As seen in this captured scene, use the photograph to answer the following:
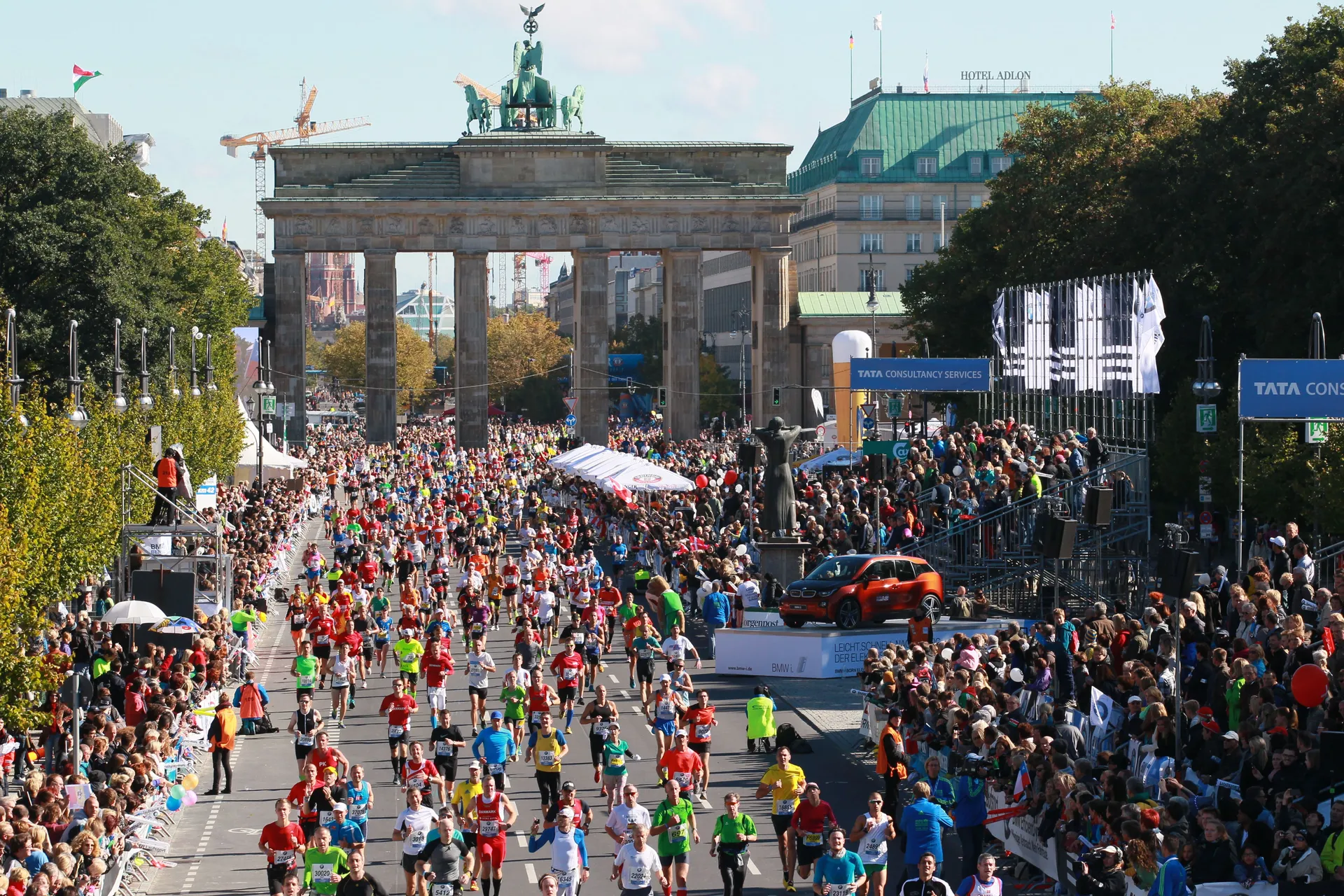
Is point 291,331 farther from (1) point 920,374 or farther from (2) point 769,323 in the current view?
(1) point 920,374

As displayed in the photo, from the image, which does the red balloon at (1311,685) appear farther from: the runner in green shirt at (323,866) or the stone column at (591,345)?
the stone column at (591,345)

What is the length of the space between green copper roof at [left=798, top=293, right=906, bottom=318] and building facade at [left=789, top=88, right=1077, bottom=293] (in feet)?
53.5

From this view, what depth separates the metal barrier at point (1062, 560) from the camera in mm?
36750

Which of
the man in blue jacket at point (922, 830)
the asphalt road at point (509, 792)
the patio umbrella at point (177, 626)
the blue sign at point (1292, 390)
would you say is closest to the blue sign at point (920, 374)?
the asphalt road at point (509, 792)

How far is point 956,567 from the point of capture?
39.4 m

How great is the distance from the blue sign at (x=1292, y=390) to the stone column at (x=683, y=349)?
70.8 m

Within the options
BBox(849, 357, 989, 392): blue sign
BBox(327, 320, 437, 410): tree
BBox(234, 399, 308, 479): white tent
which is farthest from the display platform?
BBox(327, 320, 437, 410): tree

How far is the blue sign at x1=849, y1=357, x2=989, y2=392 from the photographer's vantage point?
4997cm

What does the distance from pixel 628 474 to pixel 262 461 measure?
18024 mm

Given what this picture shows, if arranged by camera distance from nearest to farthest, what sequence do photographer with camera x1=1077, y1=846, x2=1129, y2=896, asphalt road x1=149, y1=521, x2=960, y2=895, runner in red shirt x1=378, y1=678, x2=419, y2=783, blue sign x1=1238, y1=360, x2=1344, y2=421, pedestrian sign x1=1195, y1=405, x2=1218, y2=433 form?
photographer with camera x1=1077, y1=846, x2=1129, y2=896 → asphalt road x1=149, y1=521, x2=960, y2=895 → runner in red shirt x1=378, y1=678, x2=419, y2=783 → blue sign x1=1238, y1=360, x2=1344, y2=421 → pedestrian sign x1=1195, y1=405, x2=1218, y2=433

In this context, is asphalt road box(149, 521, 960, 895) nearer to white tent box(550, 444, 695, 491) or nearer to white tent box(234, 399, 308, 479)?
white tent box(550, 444, 695, 491)

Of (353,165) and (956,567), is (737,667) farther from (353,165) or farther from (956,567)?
(353,165)

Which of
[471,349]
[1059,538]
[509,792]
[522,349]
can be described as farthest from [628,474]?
[522,349]

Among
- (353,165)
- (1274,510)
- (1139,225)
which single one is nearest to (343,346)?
(353,165)
